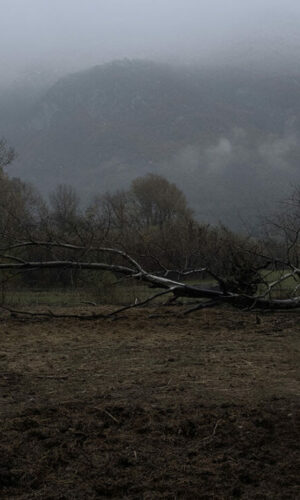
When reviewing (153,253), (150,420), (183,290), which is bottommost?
(150,420)

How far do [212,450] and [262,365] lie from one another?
2702 mm

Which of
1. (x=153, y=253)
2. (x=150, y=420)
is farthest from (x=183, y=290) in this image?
(x=150, y=420)

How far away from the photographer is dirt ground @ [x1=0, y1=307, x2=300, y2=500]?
3.10 m

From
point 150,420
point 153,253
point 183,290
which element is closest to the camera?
point 150,420

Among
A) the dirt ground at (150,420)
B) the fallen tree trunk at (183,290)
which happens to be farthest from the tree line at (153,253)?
the dirt ground at (150,420)

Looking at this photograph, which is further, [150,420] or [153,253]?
[153,253]

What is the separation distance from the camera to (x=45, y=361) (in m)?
6.64

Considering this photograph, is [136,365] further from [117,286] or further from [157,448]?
[117,286]

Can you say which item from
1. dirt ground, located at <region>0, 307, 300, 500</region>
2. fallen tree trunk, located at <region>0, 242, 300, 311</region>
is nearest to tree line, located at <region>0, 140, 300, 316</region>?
fallen tree trunk, located at <region>0, 242, 300, 311</region>

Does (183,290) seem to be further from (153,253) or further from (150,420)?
(150,420)

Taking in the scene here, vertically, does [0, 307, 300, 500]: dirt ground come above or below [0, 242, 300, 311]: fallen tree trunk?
below

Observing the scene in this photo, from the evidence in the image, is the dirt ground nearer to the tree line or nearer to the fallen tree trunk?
the fallen tree trunk

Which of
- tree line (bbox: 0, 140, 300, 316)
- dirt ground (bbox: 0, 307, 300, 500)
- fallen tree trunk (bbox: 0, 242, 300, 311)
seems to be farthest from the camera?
tree line (bbox: 0, 140, 300, 316)

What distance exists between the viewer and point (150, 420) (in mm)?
4090
